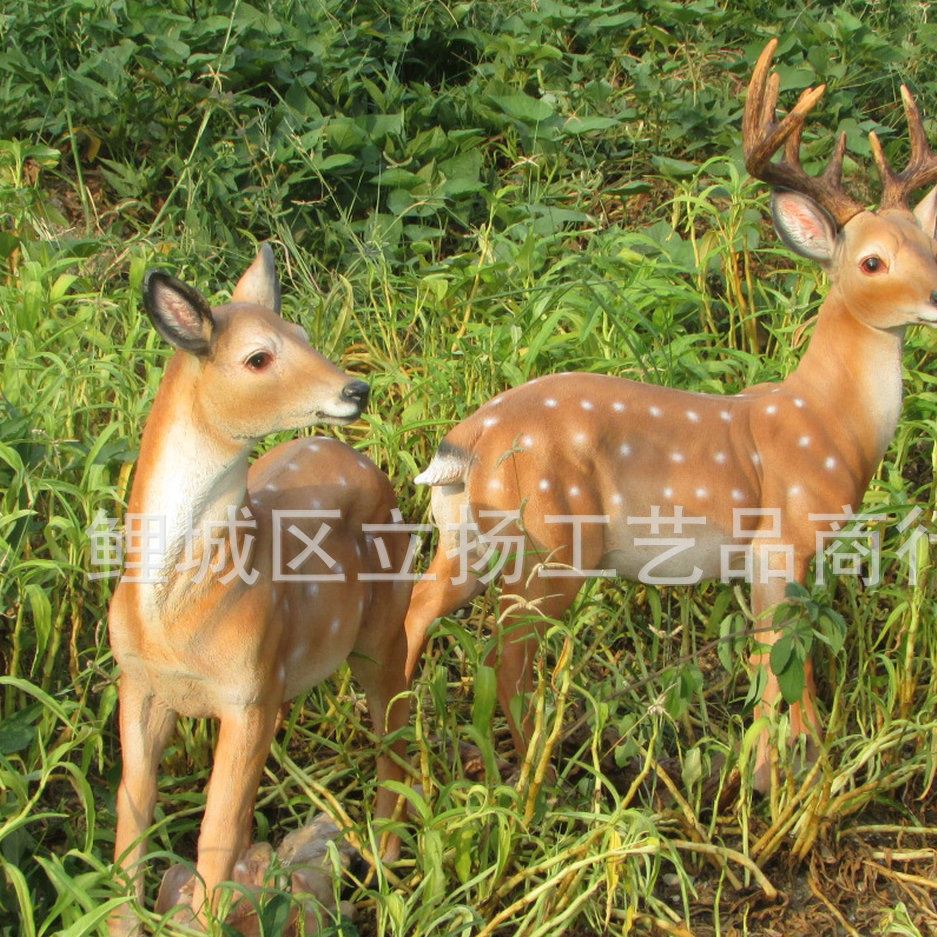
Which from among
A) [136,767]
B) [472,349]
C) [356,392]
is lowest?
[136,767]

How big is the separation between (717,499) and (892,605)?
33.1 inches

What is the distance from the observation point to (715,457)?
137 inches

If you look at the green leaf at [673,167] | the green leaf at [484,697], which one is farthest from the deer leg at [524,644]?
the green leaf at [673,167]

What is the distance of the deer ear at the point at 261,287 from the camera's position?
2.89m

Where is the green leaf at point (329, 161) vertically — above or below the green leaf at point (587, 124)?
below

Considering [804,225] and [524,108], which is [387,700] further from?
[524,108]

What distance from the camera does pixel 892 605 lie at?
402cm

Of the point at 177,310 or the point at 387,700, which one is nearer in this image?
the point at 177,310

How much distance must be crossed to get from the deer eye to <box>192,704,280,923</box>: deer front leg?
1688 millimetres

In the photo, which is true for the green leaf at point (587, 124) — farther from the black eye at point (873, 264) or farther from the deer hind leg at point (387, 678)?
the deer hind leg at point (387, 678)

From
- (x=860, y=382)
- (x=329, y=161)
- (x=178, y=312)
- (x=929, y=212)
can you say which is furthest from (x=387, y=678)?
(x=329, y=161)

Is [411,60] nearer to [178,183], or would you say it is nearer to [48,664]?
[178,183]

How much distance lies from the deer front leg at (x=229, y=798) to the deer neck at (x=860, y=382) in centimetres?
156

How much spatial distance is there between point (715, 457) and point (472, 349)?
104cm
